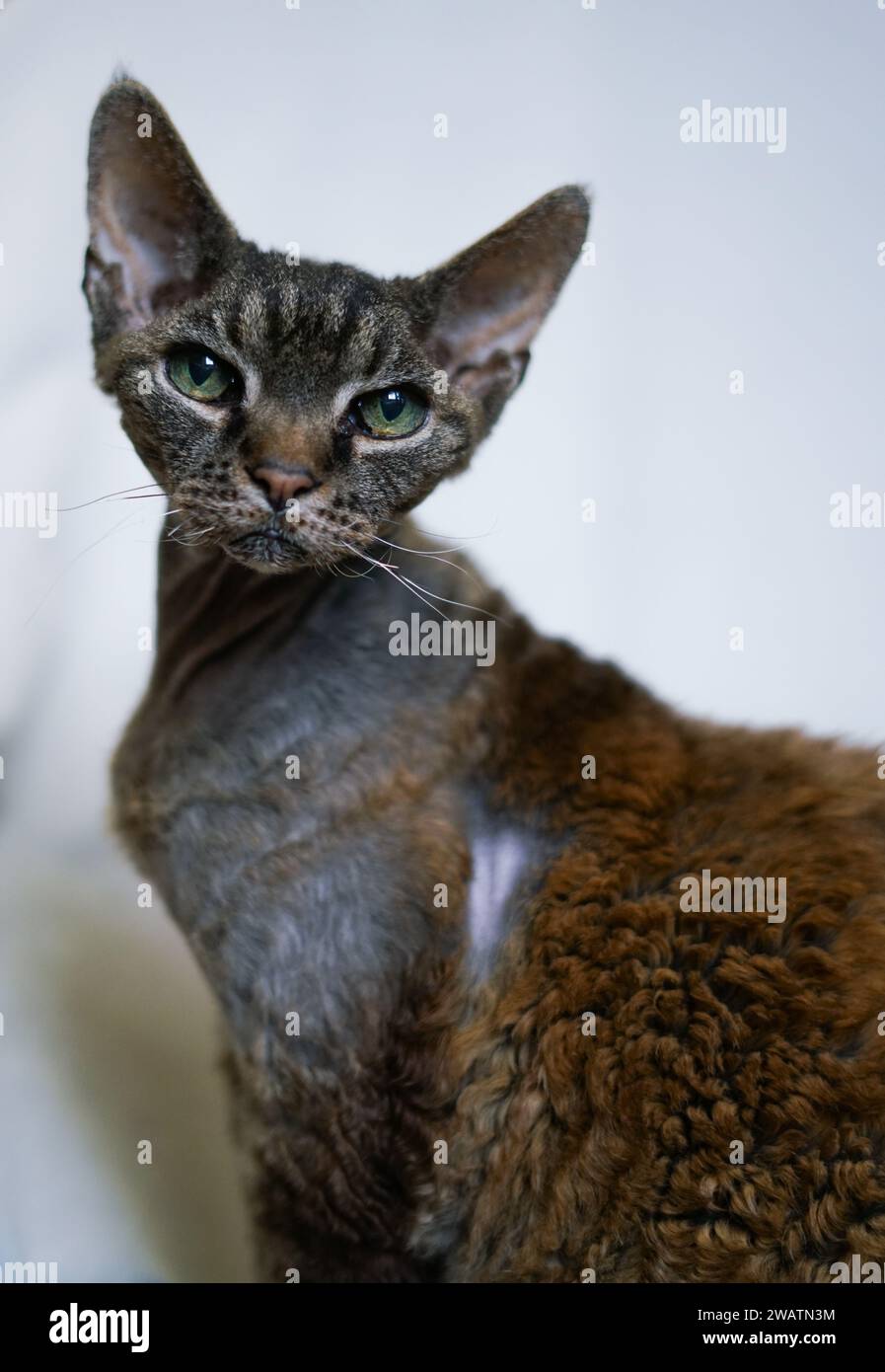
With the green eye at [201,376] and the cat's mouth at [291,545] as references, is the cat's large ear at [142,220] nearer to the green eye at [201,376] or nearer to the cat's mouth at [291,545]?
the green eye at [201,376]

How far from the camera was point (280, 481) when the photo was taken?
118 centimetres

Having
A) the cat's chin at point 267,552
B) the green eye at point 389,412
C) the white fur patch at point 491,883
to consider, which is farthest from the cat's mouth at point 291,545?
the white fur patch at point 491,883

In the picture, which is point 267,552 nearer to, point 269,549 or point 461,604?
point 269,549

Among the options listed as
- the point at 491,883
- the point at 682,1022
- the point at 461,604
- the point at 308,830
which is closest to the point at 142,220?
the point at 461,604

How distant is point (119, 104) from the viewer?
1.24 meters

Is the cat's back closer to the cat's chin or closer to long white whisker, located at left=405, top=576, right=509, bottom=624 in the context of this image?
long white whisker, located at left=405, top=576, right=509, bottom=624

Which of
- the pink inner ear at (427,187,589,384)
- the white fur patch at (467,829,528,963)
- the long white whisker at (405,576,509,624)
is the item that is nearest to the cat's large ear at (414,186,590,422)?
the pink inner ear at (427,187,589,384)

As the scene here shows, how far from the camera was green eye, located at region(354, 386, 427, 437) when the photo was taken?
1.30 m

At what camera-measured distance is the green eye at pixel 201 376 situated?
4.15 ft

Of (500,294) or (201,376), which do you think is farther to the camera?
(500,294)

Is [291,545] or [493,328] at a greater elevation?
[493,328]

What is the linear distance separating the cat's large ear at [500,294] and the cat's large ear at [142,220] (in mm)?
264

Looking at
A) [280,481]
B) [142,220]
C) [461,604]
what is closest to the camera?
[280,481]

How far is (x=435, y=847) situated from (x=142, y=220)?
82 cm
